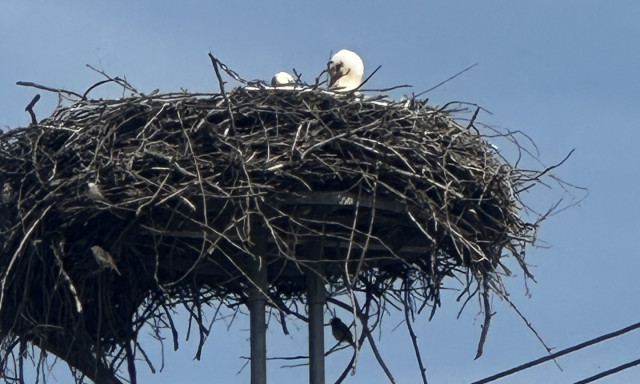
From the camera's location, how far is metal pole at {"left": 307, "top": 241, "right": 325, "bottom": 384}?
35.7 ft

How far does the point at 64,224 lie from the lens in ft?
33.3

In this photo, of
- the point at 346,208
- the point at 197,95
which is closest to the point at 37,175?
the point at 197,95

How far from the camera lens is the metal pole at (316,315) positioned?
10.9 metres

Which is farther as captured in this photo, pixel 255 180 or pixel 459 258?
pixel 459 258

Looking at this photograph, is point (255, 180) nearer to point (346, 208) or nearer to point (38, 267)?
point (346, 208)

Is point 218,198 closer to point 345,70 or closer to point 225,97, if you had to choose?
point 225,97

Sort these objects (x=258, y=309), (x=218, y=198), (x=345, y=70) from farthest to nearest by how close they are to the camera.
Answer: (x=345, y=70)
(x=258, y=309)
(x=218, y=198)

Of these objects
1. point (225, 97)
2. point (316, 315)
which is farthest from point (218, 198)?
point (316, 315)

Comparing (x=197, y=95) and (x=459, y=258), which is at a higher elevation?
(x=197, y=95)

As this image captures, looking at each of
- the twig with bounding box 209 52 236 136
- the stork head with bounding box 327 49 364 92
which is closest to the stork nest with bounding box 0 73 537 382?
the twig with bounding box 209 52 236 136

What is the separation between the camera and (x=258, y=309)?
10.8m

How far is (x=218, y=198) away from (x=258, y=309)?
1.15 metres

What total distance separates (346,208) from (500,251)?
38.7 inches

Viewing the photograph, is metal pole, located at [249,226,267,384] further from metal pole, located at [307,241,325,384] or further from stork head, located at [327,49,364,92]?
stork head, located at [327,49,364,92]
